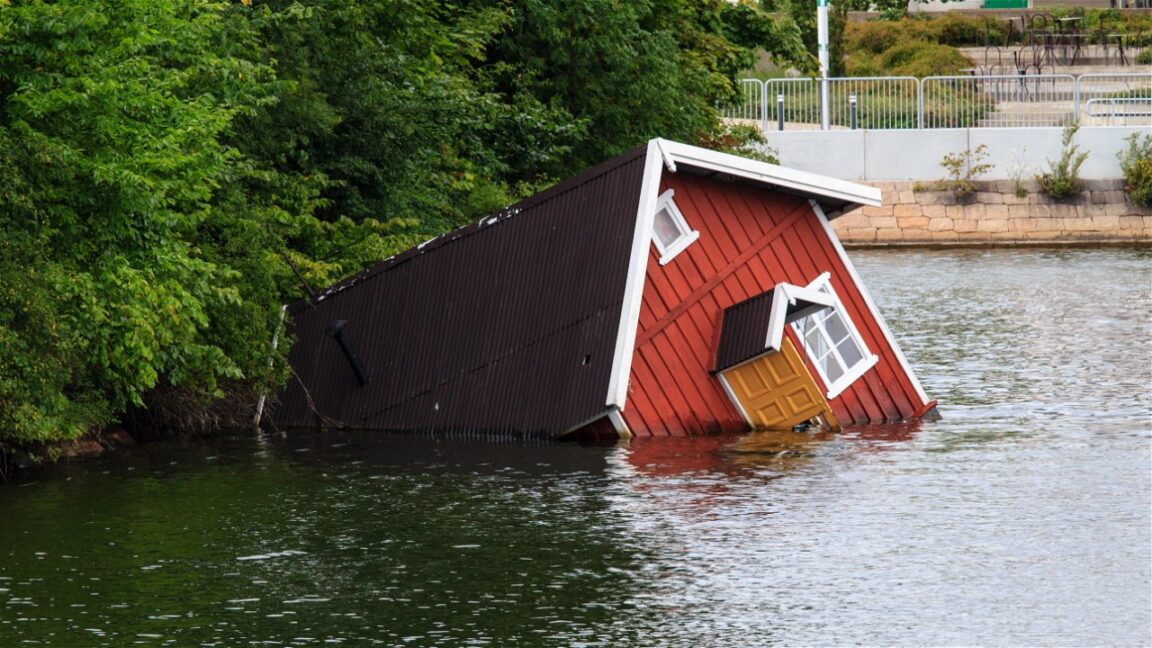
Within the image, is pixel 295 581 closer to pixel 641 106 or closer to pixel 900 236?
pixel 641 106

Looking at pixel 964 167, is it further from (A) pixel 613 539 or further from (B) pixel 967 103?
(A) pixel 613 539

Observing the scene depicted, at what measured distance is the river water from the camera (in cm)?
1669

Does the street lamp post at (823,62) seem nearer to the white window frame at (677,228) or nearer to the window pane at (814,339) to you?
the window pane at (814,339)

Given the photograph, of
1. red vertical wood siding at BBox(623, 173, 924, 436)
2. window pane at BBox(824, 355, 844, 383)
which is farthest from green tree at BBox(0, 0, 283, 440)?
window pane at BBox(824, 355, 844, 383)

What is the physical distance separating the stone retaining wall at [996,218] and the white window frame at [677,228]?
30406 millimetres

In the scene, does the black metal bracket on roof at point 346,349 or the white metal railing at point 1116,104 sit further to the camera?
the white metal railing at point 1116,104

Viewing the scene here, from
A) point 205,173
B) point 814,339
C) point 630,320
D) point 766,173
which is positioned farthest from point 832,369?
point 205,173

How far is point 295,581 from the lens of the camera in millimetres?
18359

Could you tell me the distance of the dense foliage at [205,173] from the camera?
78.0ft

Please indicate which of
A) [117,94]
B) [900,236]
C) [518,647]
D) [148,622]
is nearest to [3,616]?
[148,622]

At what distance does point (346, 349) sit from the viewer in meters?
27.3

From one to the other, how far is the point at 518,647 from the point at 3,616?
426 centimetres

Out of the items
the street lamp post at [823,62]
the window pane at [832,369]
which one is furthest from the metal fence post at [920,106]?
the window pane at [832,369]

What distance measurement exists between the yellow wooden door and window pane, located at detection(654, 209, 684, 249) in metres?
1.75
